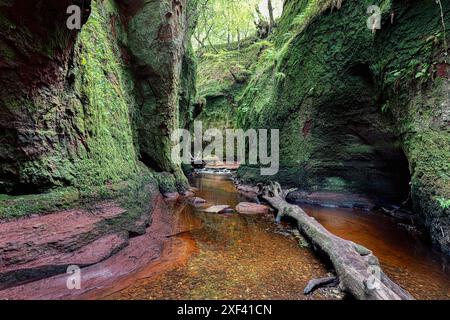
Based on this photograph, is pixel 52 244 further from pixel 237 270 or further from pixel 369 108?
pixel 369 108

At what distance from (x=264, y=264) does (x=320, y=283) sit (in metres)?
0.91

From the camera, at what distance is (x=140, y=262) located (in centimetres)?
383

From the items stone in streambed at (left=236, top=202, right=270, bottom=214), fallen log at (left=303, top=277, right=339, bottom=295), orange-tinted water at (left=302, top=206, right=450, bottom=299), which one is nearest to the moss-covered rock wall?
stone in streambed at (left=236, top=202, right=270, bottom=214)

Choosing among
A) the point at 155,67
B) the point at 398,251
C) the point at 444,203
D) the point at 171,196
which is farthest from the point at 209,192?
the point at 444,203

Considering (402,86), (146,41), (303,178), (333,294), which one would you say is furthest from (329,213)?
(146,41)

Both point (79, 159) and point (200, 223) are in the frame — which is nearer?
point (79, 159)

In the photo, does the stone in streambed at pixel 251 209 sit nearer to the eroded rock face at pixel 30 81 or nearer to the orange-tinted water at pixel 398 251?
the orange-tinted water at pixel 398 251

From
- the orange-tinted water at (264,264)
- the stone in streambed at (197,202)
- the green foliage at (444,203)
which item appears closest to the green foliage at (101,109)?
the orange-tinted water at (264,264)

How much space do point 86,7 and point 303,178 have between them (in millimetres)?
8105

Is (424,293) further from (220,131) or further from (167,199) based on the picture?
(220,131)

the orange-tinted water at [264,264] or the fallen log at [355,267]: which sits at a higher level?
the fallen log at [355,267]

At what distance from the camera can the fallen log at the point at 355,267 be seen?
2.68m

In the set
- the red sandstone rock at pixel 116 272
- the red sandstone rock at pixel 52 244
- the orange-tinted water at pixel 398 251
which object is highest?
the red sandstone rock at pixel 52 244

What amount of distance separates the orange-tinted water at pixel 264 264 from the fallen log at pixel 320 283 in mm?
91
